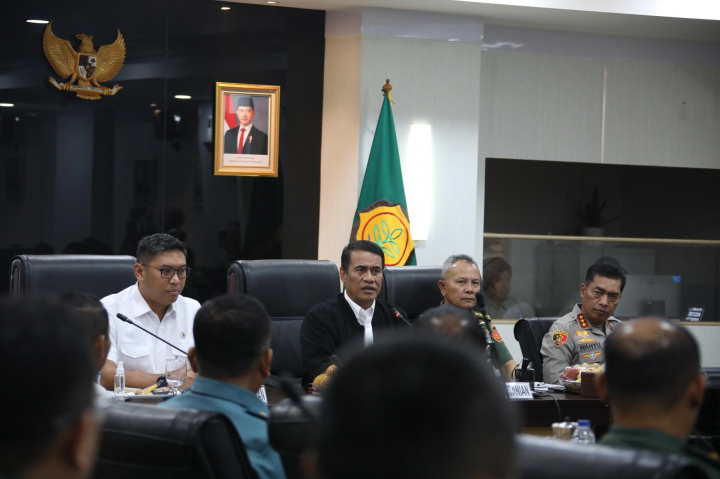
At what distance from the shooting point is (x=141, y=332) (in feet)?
11.3

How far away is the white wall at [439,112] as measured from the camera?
5.55 meters

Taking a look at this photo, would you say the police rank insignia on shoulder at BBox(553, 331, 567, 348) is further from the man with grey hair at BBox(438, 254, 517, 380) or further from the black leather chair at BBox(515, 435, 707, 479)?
the black leather chair at BBox(515, 435, 707, 479)

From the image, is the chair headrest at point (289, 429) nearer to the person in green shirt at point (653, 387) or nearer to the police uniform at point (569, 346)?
the person in green shirt at point (653, 387)

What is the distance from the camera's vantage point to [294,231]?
5734mm

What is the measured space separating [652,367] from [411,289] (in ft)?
8.88

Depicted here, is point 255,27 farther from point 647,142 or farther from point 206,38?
Result: point 647,142

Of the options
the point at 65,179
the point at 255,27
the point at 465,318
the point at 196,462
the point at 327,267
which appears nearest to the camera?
the point at 196,462

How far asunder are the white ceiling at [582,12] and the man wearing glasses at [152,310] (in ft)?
8.38

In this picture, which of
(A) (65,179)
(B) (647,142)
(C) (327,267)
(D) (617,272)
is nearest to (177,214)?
(A) (65,179)

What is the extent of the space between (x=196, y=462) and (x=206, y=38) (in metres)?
4.57

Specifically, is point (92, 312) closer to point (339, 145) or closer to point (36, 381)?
point (36, 381)

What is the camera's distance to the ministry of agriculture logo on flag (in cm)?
529

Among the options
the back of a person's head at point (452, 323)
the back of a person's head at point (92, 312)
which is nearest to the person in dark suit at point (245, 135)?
the back of a person's head at point (92, 312)

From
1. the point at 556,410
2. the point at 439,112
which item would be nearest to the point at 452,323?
the point at 556,410
